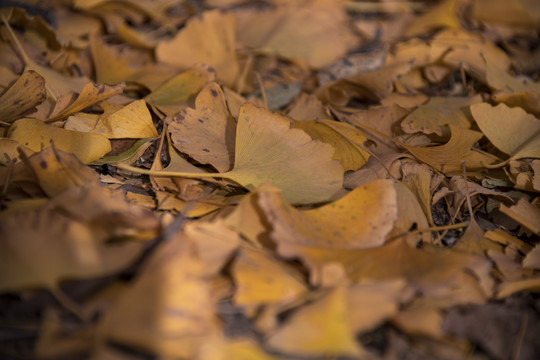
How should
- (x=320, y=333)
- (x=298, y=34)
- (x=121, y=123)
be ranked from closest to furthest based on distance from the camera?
(x=320, y=333) < (x=121, y=123) < (x=298, y=34)

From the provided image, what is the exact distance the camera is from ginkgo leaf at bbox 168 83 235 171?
61cm

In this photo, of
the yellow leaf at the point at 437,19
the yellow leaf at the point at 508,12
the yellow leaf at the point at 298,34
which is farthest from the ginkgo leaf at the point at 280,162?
the yellow leaf at the point at 508,12

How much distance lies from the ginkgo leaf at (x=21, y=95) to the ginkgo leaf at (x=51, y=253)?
254 mm

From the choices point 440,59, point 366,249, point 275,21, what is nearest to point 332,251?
point 366,249

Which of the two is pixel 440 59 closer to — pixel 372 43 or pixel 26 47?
pixel 372 43

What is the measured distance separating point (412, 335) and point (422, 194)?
201 mm

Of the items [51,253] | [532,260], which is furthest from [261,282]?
[532,260]

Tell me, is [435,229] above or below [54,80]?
below

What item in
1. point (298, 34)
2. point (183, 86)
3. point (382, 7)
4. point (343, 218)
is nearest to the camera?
point (343, 218)

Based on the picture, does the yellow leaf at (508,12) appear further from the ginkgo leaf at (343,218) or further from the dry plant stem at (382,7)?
the ginkgo leaf at (343,218)

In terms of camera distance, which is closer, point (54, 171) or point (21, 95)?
point (54, 171)

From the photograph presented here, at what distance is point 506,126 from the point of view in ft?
2.19

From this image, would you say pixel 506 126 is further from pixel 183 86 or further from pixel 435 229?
pixel 183 86

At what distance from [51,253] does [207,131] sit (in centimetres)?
28
